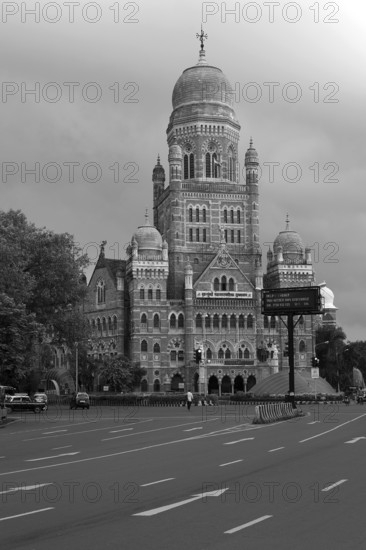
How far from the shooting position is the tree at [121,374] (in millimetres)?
92000

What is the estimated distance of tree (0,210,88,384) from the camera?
167ft

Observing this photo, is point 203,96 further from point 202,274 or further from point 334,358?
point 334,358

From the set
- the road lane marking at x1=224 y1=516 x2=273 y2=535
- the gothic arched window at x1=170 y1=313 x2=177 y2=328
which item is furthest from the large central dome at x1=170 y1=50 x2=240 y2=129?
the road lane marking at x1=224 y1=516 x2=273 y2=535

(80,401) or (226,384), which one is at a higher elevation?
(226,384)

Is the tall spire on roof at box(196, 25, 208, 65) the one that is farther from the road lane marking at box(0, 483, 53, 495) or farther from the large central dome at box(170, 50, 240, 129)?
the road lane marking at box(0, 483, 53, 495)

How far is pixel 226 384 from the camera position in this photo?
99.4m

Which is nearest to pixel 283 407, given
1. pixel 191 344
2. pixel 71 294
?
pixel 71 294

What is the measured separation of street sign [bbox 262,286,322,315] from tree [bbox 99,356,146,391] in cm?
3832

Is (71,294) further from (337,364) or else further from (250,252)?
(337,364)

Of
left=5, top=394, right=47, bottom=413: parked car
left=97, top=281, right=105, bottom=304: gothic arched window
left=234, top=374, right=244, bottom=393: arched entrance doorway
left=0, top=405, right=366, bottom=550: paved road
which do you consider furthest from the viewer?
left=97, top=281, right=105, bottom=304: gothic arched window

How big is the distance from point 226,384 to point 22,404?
42.7 m

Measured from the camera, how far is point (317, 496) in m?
15.5

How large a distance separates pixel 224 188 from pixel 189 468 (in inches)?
3392

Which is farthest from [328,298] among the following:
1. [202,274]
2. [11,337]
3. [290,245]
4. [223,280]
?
[11,337]
